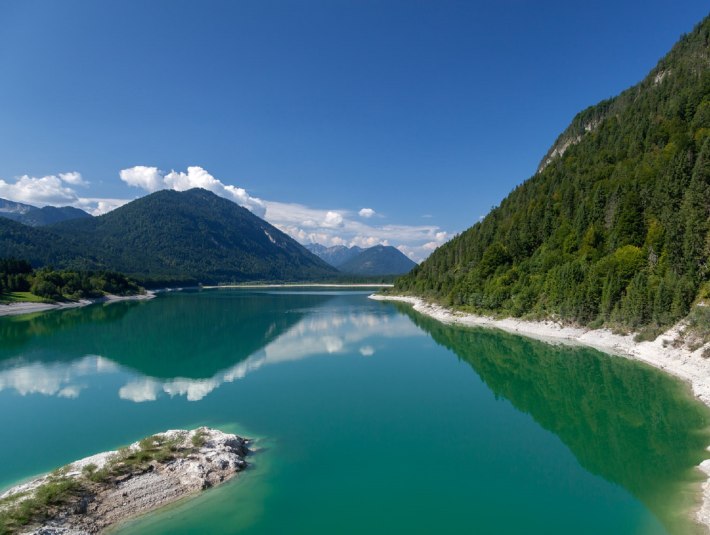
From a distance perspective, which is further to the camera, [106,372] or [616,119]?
[616,119]

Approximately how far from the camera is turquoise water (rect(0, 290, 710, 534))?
1392 cm

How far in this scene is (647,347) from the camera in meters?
36.5

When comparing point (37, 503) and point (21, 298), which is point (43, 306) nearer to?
point (21, 298)

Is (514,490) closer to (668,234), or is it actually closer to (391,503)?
(391,503)

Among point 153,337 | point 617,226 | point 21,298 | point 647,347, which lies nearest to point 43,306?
point 21,298

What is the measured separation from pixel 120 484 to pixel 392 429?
42.5ft

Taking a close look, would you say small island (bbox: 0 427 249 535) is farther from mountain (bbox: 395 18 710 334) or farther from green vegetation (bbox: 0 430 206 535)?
mountain (bbox: 395 18 710 334)

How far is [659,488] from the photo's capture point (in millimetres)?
15508

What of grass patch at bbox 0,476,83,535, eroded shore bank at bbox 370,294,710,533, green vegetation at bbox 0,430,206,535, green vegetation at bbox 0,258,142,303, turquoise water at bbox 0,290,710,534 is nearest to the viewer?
grass patch at bbox 0,476,83,535

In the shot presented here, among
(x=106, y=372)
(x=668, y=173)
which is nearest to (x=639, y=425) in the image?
(x=106, y=372)

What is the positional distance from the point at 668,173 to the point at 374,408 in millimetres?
A: 56456

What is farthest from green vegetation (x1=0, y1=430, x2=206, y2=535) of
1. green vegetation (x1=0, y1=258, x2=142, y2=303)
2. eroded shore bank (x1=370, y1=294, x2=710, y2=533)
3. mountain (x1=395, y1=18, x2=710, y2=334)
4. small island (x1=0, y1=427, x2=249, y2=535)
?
green vegetation (x1=0, y1=258, x2=142, y2=303)

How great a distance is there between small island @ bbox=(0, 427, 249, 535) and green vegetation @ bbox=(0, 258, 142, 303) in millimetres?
103169

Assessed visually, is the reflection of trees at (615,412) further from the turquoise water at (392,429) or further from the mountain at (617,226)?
the mountain at (617,226)
